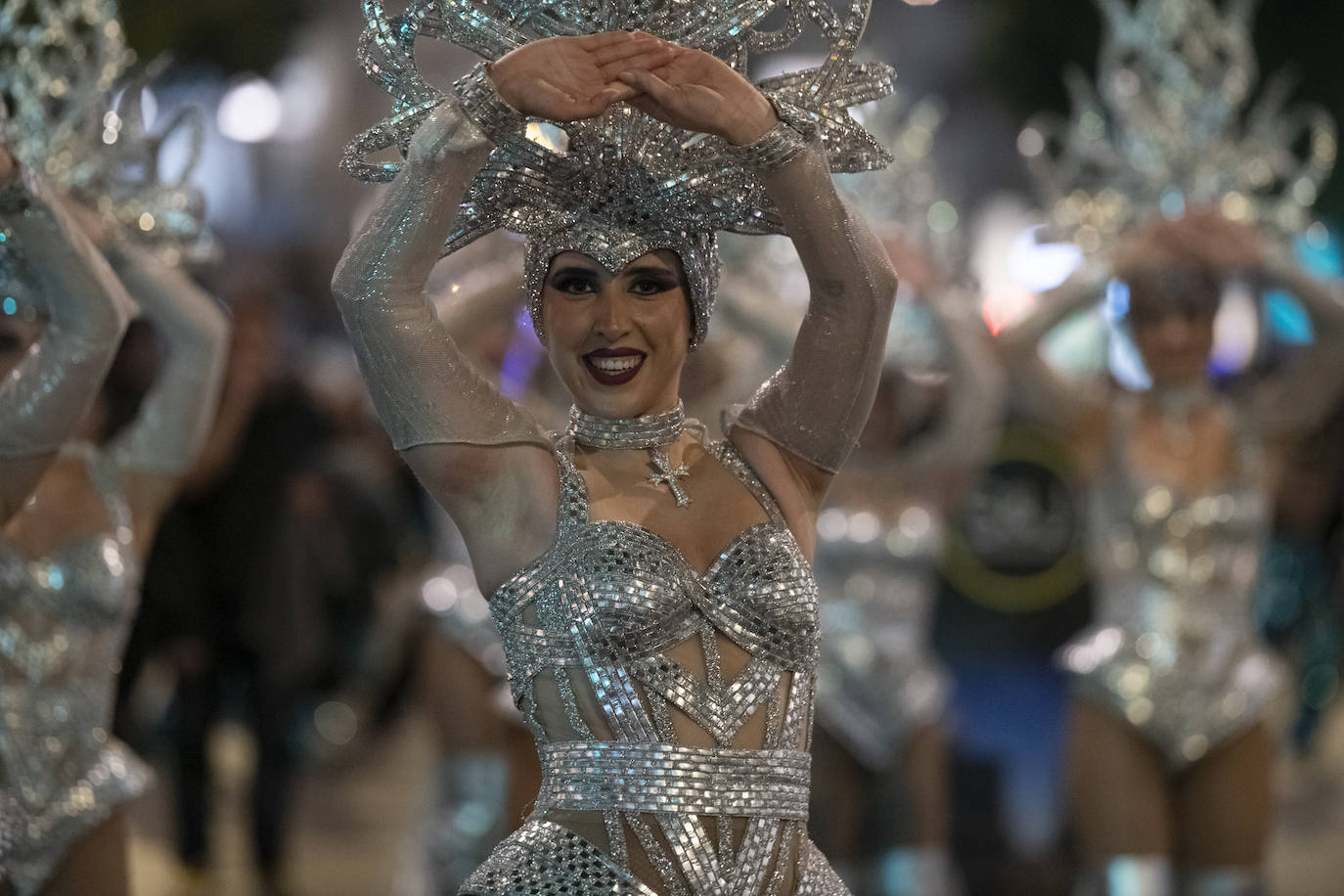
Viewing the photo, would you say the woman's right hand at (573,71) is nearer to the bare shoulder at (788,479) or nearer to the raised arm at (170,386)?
the bare shoulder at (788,479)

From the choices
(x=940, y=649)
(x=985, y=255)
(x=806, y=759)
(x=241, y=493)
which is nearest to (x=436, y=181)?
(x=806, y=759)

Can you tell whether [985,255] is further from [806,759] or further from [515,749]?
[806,759]

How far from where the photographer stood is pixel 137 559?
4672 mm

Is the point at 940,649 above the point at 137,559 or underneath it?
underneath

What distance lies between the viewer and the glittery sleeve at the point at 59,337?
363 cm

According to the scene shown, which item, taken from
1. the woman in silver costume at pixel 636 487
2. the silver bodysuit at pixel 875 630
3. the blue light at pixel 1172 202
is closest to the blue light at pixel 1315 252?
the blue light at pixel 1172 202

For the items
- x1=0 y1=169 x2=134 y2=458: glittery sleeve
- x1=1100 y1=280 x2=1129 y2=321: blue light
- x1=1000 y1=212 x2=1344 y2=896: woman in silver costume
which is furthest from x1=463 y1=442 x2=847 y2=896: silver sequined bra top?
x1=1100 y1=280 x2=1129 y2=321: blue light

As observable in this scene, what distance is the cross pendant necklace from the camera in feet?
9.93

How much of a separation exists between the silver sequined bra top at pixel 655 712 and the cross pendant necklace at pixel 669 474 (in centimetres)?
11

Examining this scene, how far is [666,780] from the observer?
2.83 meters

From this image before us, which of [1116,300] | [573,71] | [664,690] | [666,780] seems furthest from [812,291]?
[1116,300]

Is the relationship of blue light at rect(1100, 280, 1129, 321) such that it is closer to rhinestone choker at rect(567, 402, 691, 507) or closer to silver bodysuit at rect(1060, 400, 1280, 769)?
silver bodysuit at rect(1060, 400, 1280, 769)

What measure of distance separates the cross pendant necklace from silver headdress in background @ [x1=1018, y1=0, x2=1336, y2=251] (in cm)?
286

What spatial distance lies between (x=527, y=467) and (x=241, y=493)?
4.51m
